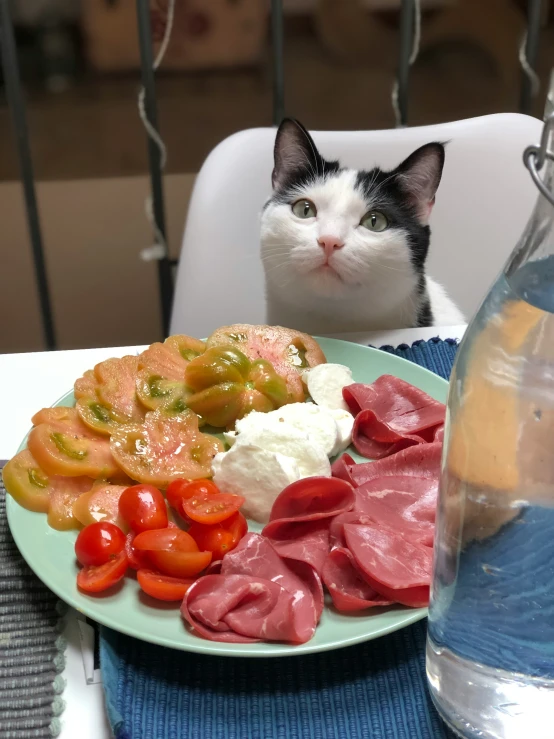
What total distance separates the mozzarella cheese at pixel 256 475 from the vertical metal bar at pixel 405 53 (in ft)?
4.75

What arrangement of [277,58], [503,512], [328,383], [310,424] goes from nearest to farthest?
1. [503,512]
2. [310,424]
3. [328,383]
4. [277,58]

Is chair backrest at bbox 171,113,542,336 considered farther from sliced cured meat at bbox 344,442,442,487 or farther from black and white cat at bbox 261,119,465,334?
sliced cured meat at bbox 344,442,442,487

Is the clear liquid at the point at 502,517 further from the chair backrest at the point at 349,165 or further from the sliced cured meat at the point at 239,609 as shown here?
the chair backrest at the point at 349,165

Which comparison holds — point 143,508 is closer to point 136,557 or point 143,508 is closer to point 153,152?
point 136,557

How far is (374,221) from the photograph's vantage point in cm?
120

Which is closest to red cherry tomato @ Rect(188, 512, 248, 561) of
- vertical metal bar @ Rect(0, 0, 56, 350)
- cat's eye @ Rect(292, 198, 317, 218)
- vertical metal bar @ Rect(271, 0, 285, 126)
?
cat's eye @ Rect(292, 198, 317, 218)

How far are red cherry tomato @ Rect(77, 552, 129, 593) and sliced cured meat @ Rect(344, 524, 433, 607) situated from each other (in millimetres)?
195

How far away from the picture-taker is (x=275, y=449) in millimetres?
756

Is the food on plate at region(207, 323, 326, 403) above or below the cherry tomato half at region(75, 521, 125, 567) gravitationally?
below

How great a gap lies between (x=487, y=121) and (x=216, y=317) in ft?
2.36

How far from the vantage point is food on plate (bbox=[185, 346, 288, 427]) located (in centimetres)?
86

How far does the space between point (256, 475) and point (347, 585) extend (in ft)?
0.51

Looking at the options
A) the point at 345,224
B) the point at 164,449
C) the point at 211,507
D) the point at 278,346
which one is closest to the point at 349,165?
the point at 345,224

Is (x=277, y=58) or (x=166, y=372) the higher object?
(x=277, y=58)
